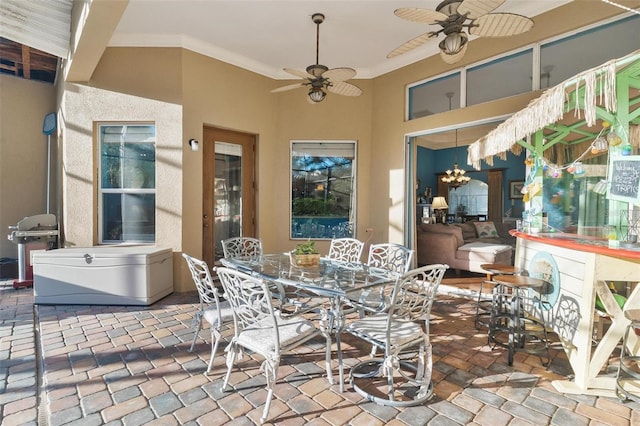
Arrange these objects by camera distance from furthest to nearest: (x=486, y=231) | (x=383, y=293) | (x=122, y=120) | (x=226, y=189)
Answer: (x=486, y=231)
(x=226, y=189)
(x=122, y=120)
(x=383, y=293)

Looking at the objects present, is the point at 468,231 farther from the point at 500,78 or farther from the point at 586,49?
the point at 586,49

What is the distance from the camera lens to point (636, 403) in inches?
89.7

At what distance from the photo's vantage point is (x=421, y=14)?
2.63m

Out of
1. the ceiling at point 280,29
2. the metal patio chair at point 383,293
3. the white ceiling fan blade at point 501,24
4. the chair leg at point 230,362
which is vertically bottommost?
the chair leg at point 230,362

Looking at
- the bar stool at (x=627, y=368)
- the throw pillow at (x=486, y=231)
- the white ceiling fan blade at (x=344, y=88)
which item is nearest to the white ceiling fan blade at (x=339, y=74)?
the white ceiling fan blade at (x=344, y=88)

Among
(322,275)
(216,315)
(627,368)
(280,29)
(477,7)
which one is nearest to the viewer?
(627,368)

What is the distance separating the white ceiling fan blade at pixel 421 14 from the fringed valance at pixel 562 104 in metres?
1.04

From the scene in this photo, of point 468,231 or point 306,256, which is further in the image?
point 468,231

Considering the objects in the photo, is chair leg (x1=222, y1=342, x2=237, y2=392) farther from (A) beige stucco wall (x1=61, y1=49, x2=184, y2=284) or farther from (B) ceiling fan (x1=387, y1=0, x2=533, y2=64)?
(A) beige stucco wall (x1=61, y1=49, x2=184, y2=284)

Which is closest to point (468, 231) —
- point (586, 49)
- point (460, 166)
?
point (460, 166)

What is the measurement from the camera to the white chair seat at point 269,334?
88.7 inches

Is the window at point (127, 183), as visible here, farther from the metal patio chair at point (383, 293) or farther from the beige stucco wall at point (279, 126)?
the metal patio chair at point (383, 293)

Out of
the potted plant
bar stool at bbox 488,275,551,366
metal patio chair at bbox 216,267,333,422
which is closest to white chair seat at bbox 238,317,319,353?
metal patio chair at bbox 216,267,333,422

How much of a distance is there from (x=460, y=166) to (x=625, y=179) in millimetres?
8774
